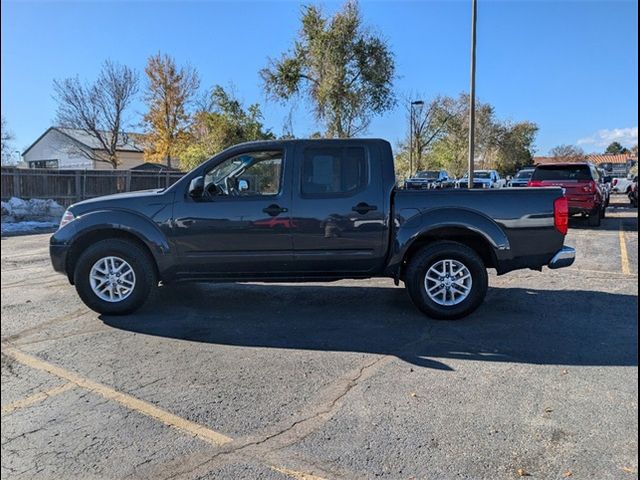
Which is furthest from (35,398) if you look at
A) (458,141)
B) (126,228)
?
(458,141)

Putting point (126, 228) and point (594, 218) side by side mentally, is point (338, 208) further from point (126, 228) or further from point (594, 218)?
point (594, 218)

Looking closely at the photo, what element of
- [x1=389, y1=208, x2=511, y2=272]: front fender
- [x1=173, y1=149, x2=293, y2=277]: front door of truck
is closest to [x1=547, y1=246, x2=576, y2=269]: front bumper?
[x1=389, y1=208, x2=511, y2=272]: front fender

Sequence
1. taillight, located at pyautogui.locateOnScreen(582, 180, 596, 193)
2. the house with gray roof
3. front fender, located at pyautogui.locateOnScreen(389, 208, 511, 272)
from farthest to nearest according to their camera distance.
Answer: the house with gray roof < taillight, located at pyautogui.locateOnScreen(582, 180, 596, 193) < front fender, located at pyautogui.locateOnScreen(389, 208, 511, 272)

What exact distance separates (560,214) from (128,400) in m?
4.61

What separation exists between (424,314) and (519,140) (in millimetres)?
47197

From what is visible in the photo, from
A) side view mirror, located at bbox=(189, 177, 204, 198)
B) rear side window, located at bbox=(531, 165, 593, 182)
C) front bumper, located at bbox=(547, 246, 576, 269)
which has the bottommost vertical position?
front bumper, located at bbox=(547, 246, 576, 269)

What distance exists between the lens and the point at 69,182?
22.2 meters

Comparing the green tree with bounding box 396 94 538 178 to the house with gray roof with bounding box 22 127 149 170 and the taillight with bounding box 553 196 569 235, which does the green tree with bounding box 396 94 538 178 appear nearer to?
the house with gray roof with bounding box 22 127 149 170

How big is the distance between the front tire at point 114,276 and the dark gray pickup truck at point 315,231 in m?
0.01

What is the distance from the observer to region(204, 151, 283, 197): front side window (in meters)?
5.65

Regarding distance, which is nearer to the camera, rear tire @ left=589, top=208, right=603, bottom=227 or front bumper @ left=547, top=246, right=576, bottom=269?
front bumper @ left=547, top=246, right=576, bottom=269

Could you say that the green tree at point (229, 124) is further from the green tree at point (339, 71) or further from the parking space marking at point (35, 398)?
the parking space marking at point (35, 398)

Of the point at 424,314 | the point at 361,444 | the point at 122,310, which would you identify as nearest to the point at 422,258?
the point at 424,314

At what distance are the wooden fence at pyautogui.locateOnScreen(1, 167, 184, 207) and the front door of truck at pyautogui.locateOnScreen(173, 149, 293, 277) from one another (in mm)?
13883
